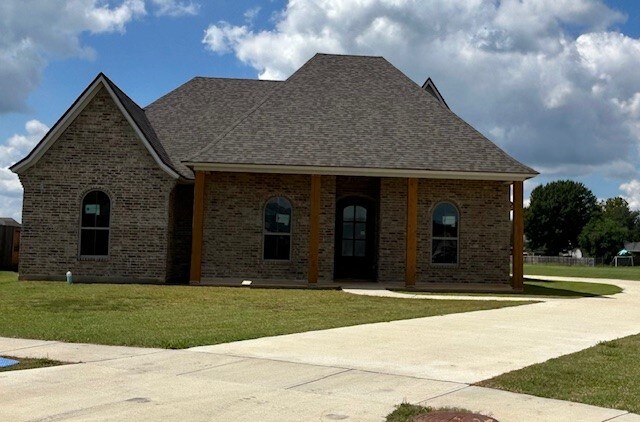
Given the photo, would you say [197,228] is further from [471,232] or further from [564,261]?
[564,261]

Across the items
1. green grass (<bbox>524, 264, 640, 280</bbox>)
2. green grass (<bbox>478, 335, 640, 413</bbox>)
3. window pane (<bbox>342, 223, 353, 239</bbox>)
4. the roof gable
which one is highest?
the roof gable

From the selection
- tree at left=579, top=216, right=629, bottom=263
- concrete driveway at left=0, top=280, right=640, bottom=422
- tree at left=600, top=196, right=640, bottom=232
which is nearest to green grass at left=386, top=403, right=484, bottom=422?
concrete driveway at left=0, top=280, right=640, bottom=422

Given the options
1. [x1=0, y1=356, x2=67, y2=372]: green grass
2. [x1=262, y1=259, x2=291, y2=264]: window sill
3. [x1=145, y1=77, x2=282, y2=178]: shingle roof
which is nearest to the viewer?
[x1=0, y1=356, x2=67, y2=372]: green grass

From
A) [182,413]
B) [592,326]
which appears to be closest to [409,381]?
[182,413]

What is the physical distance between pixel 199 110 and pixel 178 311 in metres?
13.4

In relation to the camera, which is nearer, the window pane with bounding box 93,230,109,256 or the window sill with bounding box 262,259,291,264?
the window pane with bounding box 93,230,109,256

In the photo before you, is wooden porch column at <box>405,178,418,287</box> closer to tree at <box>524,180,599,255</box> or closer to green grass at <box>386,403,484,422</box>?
green grass at <box>386,403,484,422</box>

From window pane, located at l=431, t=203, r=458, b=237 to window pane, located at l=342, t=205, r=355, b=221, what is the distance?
2.94 metres

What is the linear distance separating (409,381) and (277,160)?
1398 centimetres

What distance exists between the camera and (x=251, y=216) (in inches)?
872

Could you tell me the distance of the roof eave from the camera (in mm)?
20469

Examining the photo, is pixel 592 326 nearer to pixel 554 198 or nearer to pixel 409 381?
pixel 409 381

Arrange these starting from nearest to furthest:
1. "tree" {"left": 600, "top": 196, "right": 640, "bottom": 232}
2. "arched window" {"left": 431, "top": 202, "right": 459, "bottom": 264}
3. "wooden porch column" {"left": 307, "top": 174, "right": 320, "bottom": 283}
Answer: "wooden porch column" {"left": 307, "top": 174, "right": 320, "bottom": 283} → "arched window" {"left": 431, "top": 202, "right": 459, "bottom": 264} → "tree" {"left": 600, "top": 196, "right": 640, "bottom": 232}

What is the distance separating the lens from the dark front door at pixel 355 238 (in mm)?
23969
